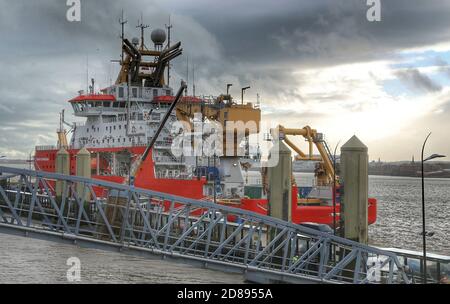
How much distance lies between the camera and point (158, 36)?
6081 cm

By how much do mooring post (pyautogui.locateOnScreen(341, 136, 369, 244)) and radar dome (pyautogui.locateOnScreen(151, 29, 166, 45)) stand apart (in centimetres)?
4251

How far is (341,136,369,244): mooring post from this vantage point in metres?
20.7

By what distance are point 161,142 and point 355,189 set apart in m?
33.1

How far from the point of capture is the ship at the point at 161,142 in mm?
46531

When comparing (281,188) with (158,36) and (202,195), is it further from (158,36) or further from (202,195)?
(158,36)

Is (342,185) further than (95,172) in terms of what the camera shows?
No

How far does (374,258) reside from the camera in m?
25.2

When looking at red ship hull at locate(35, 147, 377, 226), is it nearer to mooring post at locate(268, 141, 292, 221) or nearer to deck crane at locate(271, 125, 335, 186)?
deck crane at locate(271, 125, 335, 186)

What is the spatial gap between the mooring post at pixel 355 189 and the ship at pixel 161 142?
20.7 m

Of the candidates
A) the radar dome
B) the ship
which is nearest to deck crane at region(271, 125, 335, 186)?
the ship
